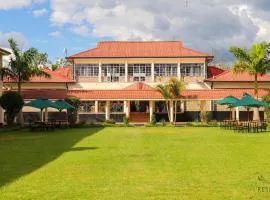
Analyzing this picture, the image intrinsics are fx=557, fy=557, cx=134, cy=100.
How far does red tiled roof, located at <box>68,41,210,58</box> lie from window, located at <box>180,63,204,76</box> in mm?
1022

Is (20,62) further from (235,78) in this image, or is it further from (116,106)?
(235,78)

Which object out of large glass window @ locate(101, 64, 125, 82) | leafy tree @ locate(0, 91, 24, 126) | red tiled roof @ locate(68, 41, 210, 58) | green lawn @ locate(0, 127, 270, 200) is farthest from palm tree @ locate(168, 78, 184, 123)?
green lawn @ locate(0, 127, 270, 200)

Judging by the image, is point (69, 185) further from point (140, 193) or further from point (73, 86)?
point (73, 86)

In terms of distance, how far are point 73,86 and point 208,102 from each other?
44.4ft

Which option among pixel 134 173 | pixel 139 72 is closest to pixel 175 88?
pixel 139 72

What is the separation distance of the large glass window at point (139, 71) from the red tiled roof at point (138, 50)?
1020mm

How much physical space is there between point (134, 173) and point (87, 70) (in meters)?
42.4

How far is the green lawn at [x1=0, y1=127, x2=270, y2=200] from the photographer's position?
10.1 metres

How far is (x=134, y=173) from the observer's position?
12703mm

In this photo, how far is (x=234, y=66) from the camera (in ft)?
141

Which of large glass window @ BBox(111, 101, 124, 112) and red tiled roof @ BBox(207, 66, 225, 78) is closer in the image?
large glass window @ BBox(111, 101, 124, 112)

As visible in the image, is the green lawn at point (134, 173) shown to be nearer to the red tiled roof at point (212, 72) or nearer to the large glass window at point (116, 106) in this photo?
the large glass window at point (116, 106)

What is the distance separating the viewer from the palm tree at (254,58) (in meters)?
42.1

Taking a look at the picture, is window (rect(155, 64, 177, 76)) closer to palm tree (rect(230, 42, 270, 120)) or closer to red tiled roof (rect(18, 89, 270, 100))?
red tiled roof (rect(18, 89, 270, 100))
